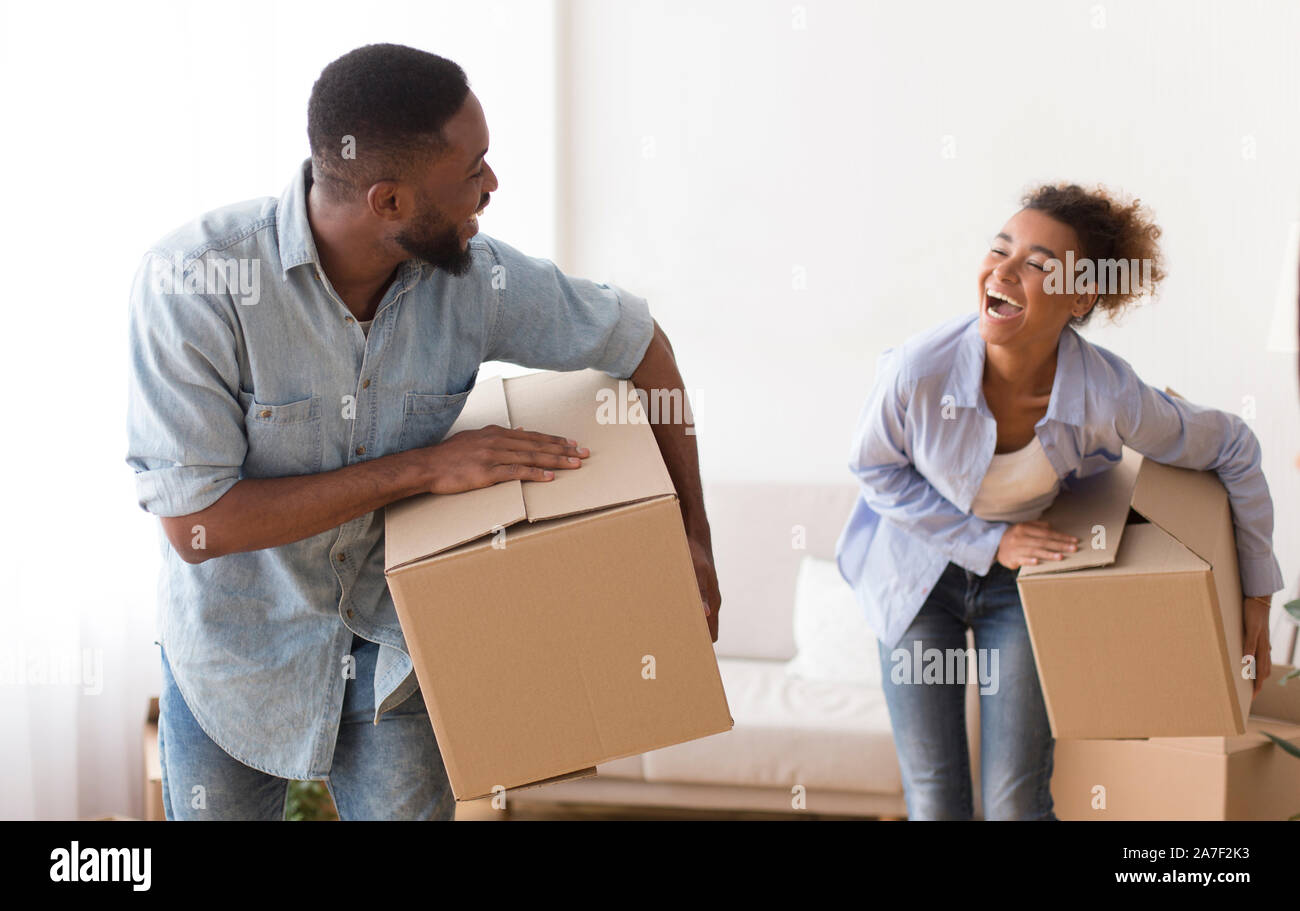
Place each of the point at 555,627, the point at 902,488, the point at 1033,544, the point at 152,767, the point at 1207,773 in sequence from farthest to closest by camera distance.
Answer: the point at 152,767 < the point at 1207,773 < the point at 902,488 < the point at 1033,544 < the point at 555,627

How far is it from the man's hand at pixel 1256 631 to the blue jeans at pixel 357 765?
112 cm

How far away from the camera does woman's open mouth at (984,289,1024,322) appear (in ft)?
5.40

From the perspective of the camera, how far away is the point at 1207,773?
219 centimetres

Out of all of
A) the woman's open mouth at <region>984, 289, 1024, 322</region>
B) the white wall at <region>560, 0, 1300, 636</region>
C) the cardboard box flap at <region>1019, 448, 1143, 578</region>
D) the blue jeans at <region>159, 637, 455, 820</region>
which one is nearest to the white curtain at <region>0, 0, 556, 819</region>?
the white wall at <region>560, 0, 1300, 636</region>

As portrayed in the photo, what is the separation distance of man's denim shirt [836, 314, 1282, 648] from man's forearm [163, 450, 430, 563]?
0.81 metres

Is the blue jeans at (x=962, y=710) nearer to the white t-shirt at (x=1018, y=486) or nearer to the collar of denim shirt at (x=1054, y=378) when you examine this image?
the white t-shirt at (x=1018, y=486)

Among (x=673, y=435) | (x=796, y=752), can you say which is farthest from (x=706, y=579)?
(x=796, y=752)

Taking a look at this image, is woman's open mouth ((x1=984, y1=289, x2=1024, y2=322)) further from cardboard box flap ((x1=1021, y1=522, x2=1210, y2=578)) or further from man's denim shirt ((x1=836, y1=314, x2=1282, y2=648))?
cardboard box flap ((x1=1021, y1=522, x2=1210, y2=578))

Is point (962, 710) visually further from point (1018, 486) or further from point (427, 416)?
point (427, 416)

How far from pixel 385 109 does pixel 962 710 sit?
1.26 m

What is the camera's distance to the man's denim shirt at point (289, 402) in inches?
44.4

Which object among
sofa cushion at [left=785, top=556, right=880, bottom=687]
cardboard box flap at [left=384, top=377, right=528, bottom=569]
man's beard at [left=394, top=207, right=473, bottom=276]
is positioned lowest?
sofa cushion at [left=785, top=556, right=880, bottom=687]

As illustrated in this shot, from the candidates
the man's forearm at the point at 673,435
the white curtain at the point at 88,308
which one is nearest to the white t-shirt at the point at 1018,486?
the man's forearm at the point at 673,435

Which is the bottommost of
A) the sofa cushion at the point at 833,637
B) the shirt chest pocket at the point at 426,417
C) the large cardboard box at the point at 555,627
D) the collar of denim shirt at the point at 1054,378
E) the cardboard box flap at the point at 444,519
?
the sofa cushion at the point at 833,637
